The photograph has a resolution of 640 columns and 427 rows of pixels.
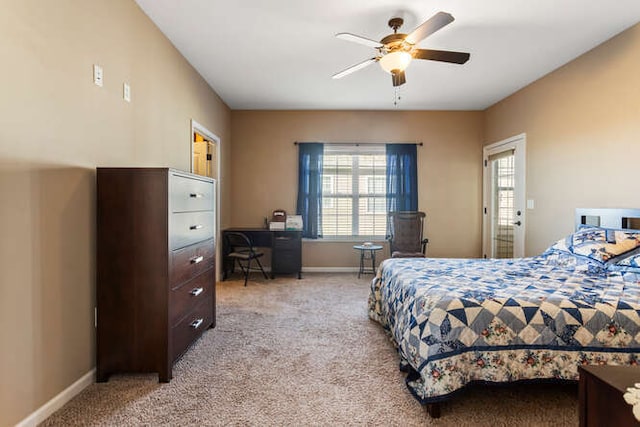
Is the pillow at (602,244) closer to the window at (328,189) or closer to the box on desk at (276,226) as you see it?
the window at (328,189)

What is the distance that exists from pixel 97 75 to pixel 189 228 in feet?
3.68

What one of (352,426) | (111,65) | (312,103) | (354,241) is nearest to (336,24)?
(111,65)

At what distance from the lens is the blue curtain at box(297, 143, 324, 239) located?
5199 millimetres

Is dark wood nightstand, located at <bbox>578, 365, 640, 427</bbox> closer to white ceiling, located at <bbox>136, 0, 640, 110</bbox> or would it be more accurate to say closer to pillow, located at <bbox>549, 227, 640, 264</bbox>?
pillow, located at <bbox>549, 227, 640, 264</bbox>

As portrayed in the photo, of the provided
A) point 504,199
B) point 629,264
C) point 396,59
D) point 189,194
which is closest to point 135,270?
point 189,194

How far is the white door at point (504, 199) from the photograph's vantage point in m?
4.34

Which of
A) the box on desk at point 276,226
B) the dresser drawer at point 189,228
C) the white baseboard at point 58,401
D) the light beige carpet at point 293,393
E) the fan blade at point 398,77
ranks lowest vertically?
the light beige carpet at point 293,393

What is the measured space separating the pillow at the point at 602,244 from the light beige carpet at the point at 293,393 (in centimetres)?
108

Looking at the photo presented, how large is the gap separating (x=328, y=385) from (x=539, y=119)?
391 centimetres

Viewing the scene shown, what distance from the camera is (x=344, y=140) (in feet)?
17.3

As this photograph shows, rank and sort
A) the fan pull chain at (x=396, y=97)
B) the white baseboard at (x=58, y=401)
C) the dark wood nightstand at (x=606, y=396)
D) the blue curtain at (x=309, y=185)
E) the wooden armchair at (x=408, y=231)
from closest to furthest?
the dark wood nightstand at (x=606, y=396)
the white baseboard at (x=58, y=401)
the fan pull chain at (x=396, y=97)
the wooden armchair at (x=408, y=231)
the blue curtain at (x=309, y=185)

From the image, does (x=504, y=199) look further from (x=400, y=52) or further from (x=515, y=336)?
(x=515, y=336)

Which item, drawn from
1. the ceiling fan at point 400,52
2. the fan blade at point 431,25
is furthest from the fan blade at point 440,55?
the fan blade at point 431,25

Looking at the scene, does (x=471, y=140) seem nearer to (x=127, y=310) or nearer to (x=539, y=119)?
(x=539, y=119)
